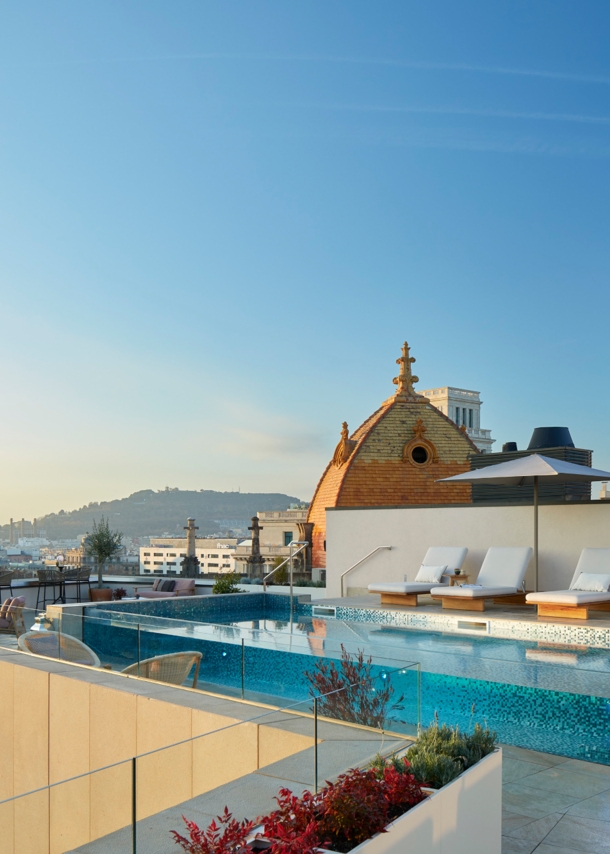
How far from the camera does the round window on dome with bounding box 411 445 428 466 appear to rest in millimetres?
24344

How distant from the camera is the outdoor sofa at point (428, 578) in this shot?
11.3 metres

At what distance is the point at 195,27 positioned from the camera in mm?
13328

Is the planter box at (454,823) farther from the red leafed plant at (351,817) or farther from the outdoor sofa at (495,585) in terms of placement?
the outdoor sofa at (495,585)

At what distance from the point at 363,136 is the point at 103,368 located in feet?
33.4

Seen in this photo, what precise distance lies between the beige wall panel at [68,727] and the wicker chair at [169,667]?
1.57 ft

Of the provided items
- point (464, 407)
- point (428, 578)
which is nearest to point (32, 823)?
point (428, 578)

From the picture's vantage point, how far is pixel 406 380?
24391 mm

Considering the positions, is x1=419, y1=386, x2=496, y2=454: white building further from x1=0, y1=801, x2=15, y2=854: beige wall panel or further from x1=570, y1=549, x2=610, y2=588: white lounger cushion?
x1=0, y1=801, x2=15, y2=854: beige wall panel

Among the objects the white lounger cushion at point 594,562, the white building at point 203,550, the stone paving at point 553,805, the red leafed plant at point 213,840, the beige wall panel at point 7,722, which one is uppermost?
the white lounger cushion at point 594,562

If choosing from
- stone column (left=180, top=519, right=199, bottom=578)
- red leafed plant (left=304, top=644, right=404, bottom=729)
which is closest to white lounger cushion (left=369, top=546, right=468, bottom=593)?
red leafed plant (left=304, top=644, right=404, bottom=729)

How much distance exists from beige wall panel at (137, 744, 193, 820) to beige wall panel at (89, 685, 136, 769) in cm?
297

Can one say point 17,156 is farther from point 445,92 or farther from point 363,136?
point 445,92

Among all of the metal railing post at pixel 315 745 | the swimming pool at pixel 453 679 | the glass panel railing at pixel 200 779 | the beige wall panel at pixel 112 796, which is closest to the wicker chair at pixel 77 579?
the swimming pool at pixel 453 679

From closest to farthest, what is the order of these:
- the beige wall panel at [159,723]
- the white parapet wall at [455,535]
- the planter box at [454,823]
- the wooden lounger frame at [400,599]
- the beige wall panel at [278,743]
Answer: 1. the planter box at [454,823]
2. the beige wall panel at [278,743]
3. the beige wall panel at [159,723]
4. the white parapet wall at [455,535]
5. the wooden lounger frame at [400,599]
